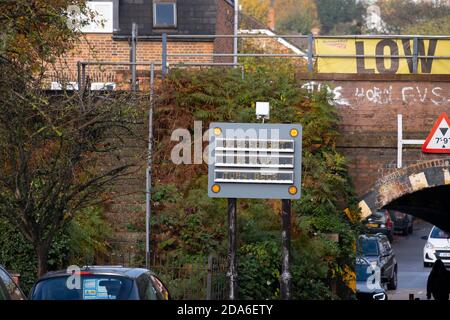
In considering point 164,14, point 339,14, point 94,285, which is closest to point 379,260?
point 164,14

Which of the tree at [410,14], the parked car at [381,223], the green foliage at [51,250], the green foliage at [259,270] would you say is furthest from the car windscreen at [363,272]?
the tree at [410,14]

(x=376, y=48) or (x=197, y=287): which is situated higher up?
(x=376, y=48)

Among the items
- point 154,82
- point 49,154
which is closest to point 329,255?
point 154,82

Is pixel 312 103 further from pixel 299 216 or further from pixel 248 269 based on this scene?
pixel 248 269

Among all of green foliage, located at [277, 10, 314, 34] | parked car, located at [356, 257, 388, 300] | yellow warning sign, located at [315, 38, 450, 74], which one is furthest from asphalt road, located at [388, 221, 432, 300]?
green foliage, located at [277, 10, 314, 34]

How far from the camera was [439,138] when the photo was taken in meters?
22.7

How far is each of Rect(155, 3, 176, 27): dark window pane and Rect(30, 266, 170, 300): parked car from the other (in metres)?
18.0

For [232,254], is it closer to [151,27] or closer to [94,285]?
[94,285]

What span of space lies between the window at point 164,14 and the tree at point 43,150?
14061 mm

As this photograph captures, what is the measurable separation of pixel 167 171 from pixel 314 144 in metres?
2.94

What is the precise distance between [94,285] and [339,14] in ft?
311

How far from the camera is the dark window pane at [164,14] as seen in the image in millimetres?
30453

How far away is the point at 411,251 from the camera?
187 ft
